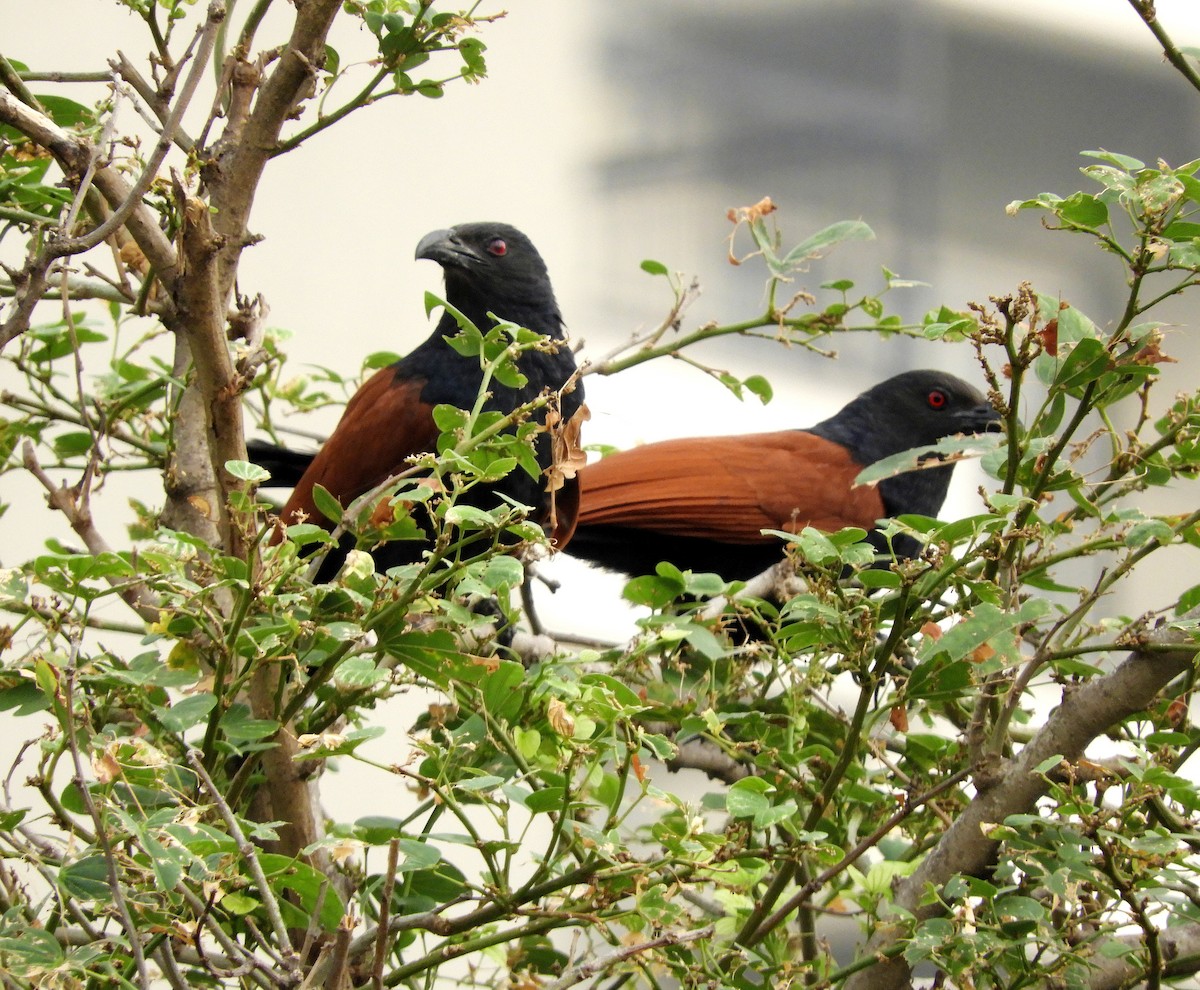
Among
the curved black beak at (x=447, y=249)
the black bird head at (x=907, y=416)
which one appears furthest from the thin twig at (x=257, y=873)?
the black bird head at (x=907, y=416)

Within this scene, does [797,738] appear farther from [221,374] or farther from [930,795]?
[221,374]

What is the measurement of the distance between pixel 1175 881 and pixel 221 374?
25.4 inches

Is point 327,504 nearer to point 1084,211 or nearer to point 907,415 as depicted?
point 1084,211

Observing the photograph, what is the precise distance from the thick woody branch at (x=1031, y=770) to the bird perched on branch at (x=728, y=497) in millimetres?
1195

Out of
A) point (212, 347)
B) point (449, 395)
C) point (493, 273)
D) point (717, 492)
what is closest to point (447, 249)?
point (493, 273)

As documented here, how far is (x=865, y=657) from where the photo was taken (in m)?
0.79

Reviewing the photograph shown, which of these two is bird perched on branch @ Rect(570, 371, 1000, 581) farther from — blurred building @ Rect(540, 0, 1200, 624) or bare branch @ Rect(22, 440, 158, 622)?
blurred building @ Rect(540, 0, 1200, 624)

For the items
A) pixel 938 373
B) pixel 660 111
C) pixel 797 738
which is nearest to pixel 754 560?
pixel 938 373

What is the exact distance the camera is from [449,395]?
5.70 ft

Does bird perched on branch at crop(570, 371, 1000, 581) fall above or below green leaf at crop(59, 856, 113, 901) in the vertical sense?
above

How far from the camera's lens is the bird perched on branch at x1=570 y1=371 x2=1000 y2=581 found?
2.16 metres

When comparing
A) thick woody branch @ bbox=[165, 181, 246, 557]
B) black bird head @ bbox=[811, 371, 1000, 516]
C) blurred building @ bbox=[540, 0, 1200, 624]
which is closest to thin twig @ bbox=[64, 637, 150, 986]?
thick woody branch @ bbox=[165, 181, 246, 557]

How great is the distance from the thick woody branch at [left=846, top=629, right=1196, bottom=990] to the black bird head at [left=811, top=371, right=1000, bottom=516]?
60.0 inches

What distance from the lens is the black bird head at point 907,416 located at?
96.1 inches
